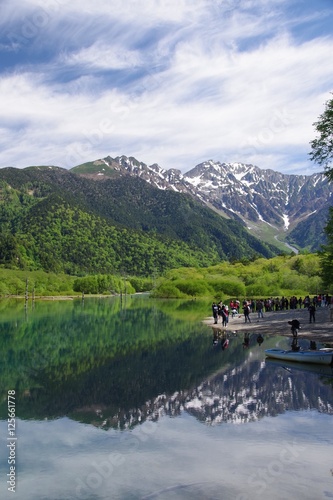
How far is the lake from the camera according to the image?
14.4 m

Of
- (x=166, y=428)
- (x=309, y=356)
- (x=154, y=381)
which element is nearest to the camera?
(x=166, y=428)

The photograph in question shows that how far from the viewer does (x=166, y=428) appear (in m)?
19.9

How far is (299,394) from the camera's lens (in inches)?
957

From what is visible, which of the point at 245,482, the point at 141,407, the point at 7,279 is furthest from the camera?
the point at 7,279

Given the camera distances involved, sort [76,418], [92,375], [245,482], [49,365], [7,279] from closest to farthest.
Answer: [245,482] → [76,418] → [92,375] → [49,365] → [7,279]

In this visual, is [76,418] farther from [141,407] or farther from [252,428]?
[252,428]

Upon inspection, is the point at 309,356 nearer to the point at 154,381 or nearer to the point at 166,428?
the point at 154,381

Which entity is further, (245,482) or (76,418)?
(76,418)

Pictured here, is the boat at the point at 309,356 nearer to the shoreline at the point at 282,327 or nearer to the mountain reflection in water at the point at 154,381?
the mountain reflection in water at the point at 154,381

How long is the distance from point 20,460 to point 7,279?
554ft

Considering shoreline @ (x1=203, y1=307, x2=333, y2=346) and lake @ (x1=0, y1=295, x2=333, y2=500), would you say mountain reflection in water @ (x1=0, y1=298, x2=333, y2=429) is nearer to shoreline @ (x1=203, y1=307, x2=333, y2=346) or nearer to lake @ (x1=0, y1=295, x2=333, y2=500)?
lake @ (x1=0, y1=295, x2=333, y2=500)

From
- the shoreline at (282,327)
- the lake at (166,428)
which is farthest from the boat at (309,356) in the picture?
the shoreline at (282,327)

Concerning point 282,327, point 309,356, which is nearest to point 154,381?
point 309,356

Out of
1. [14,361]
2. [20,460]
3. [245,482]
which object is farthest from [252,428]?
[14,361]
